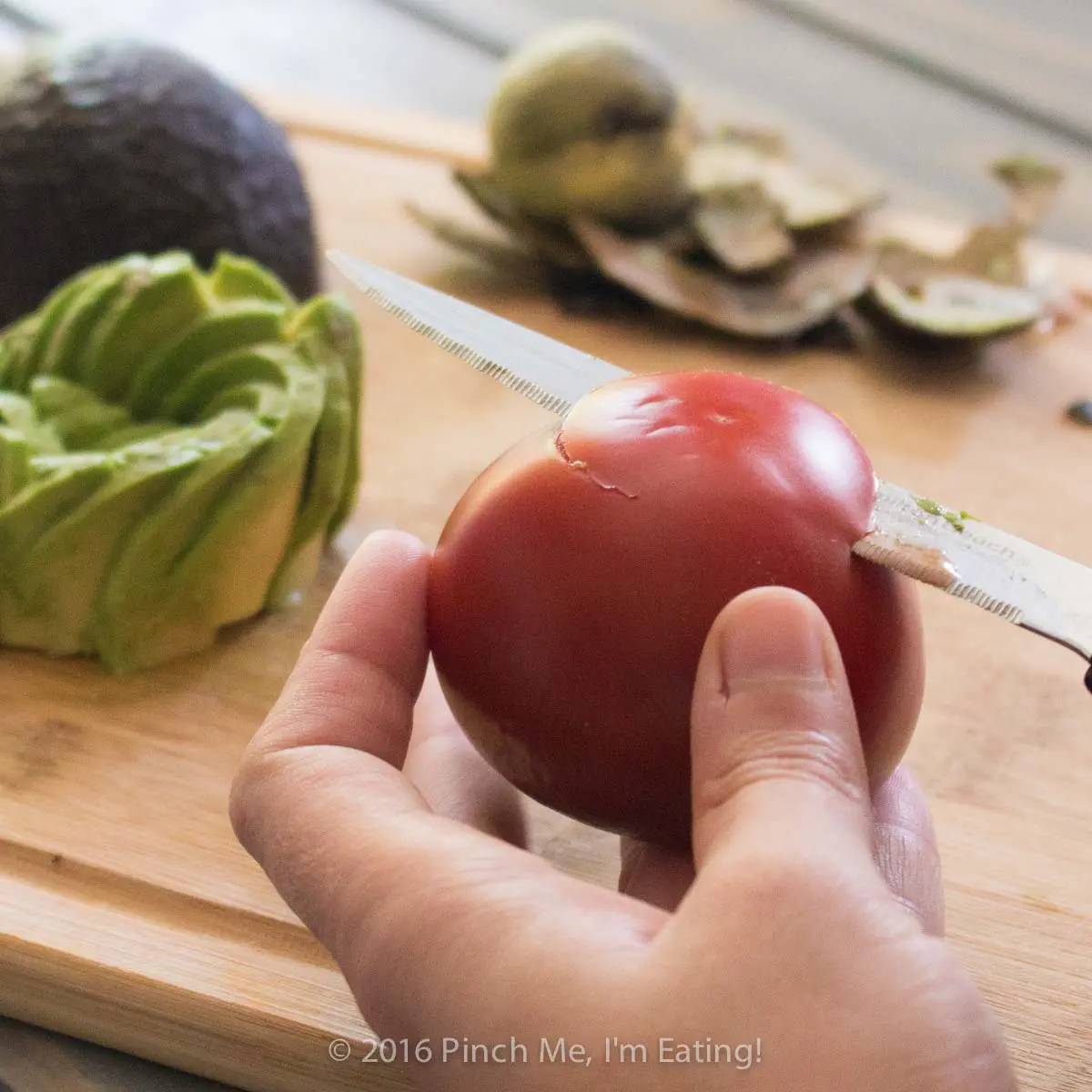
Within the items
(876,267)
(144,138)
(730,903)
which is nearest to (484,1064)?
(730,903)

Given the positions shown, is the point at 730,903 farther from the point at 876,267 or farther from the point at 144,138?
the point at 876,267

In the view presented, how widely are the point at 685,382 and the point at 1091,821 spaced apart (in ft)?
1.88

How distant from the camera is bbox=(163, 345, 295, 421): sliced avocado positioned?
45.7 inches

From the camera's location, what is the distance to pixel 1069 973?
2.90 feet

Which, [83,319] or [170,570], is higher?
[83,319]

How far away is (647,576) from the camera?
65cm

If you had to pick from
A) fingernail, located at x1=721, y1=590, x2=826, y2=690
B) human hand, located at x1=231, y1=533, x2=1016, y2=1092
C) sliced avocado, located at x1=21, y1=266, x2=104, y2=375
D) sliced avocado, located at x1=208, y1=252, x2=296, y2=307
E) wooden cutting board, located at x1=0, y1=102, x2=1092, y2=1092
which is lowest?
wooden cutting board, located at x1=0, y1=102, x2=1092, y2=1092

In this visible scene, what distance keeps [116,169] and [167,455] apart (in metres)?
0.55

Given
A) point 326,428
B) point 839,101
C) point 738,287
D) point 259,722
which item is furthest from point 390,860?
point 839,101

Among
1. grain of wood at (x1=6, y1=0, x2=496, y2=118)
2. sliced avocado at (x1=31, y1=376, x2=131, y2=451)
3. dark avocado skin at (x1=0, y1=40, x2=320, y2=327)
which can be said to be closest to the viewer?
sliced avocado at (x1=31, y1=376, x2=131, y2=451)

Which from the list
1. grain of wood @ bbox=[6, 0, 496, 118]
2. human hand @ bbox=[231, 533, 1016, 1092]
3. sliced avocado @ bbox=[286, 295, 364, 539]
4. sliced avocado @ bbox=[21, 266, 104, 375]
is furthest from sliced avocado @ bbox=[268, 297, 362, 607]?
grain of wood @ bbox=[6, 0, 496, 118]

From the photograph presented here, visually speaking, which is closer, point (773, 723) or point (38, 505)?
point (773, 723)

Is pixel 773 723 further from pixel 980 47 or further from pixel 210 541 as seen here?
pixel 980 47

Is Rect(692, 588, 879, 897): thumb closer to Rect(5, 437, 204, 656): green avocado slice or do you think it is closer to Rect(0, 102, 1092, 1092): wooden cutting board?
Rect(0, 102, 1092, 1092): wooden cutting board
